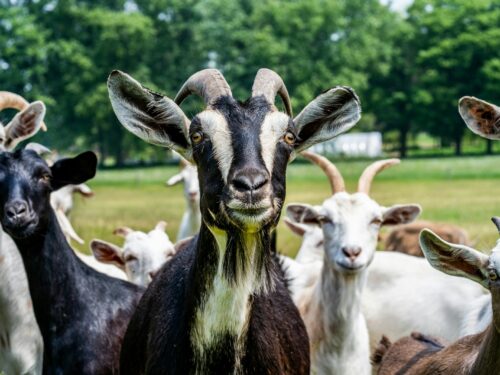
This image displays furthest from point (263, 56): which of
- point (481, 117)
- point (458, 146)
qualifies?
point (481, 117)

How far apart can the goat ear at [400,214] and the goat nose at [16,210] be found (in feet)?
10.5

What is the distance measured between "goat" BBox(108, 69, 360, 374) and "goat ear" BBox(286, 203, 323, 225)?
293cm

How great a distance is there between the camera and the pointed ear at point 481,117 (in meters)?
5.92

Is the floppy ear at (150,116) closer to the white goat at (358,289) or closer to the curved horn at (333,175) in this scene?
the white goat at (358,289)

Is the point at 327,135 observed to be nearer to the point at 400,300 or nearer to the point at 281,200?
the point at 281,200

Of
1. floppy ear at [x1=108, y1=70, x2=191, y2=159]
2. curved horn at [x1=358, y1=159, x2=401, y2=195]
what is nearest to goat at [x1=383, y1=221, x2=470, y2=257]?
curved horn at [x1=358, y1=159, x2=401, y2=195]

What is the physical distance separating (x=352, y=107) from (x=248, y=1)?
248ft

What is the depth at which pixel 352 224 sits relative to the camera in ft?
24.3

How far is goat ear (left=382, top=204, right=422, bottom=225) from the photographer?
7.90 metres

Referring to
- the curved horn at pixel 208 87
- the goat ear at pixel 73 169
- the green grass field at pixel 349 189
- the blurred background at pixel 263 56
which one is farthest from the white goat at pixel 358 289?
the blurred background at pixel 263 56

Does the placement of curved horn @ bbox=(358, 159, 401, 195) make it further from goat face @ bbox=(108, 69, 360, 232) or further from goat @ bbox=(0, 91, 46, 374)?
goat face @ bbox=(108, 69, 360, 232)

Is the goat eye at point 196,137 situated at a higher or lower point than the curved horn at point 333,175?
higher

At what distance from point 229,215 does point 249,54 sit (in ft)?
220

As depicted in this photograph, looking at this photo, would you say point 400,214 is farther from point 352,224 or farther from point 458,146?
point 458,146
